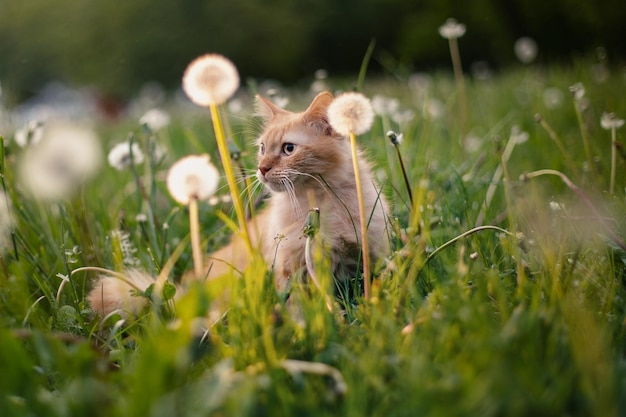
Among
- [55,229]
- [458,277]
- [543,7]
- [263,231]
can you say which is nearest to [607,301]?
[458,277]

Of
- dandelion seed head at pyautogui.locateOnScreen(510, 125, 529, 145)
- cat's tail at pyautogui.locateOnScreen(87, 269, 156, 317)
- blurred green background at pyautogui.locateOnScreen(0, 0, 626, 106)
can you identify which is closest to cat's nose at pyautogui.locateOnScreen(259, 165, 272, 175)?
cat's tail at pyautogui.locateOnScreen(87, 269, 156, 317)

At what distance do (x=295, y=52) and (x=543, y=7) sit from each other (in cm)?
451

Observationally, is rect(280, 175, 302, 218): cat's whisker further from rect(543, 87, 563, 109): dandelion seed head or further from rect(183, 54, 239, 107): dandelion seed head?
rect(543, 87, 563, 109): dandelion seed head

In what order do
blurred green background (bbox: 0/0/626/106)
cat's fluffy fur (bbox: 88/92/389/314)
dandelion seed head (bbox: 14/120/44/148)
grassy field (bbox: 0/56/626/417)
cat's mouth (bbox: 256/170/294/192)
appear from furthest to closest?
1. blurred green background (bbox: 0/0/626/106)
2. dandelion seed head (bbox: 14/120/44/148)
3. cat's mouth (bbox: 256/170/294/192)
4. cat's fluffy fur (bbox: 88/92/389/314)
5. grassy field (bbox: 0/56/626/417)

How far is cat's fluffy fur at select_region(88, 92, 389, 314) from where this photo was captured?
1.70 m

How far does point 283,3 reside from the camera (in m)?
12.0

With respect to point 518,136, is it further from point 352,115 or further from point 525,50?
point 525,50

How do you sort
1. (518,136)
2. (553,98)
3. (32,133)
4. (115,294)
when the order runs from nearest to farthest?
1. (115,294)
2. (32,133)
3. (518,136)
4. (553,98)

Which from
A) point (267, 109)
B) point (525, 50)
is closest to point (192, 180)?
point (267, 109)

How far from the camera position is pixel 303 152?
185 cm

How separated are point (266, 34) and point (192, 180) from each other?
1158 centimetres

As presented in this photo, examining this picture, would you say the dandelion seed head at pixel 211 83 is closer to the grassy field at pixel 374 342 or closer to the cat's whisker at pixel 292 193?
the grassy field at pixel 374 342

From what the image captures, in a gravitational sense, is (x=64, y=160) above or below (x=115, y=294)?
above

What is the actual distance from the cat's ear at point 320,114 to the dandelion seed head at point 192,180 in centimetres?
85
